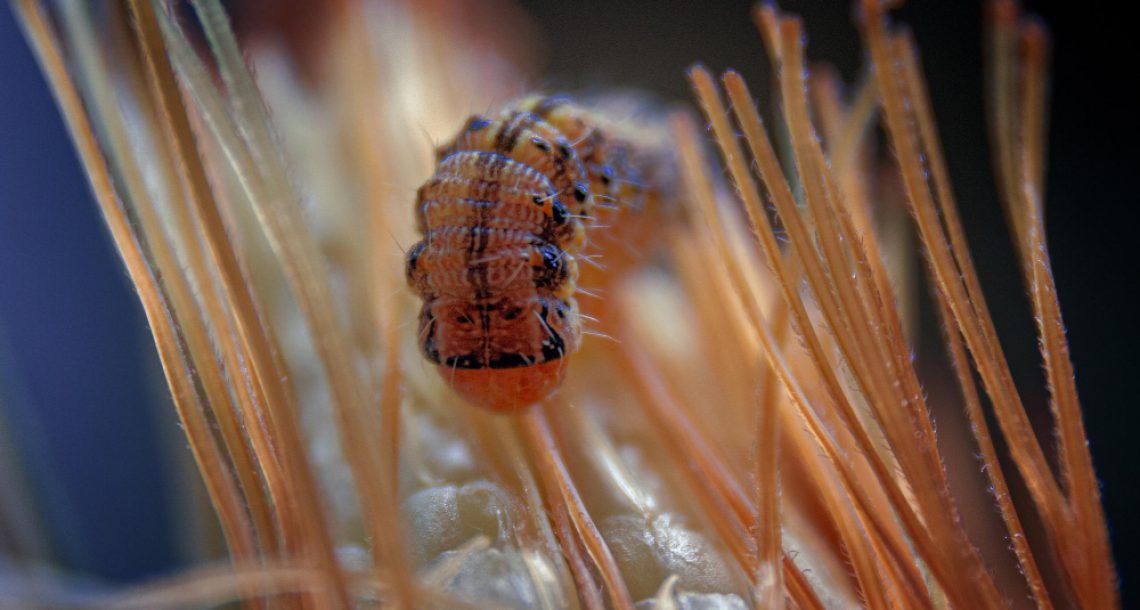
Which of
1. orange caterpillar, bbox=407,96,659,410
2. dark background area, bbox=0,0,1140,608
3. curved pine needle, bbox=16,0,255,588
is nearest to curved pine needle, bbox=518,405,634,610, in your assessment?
orange caterpillar, bbox=407,96,659,410

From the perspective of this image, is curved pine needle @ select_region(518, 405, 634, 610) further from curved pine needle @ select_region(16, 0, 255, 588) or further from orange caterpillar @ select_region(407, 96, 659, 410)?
curved pine needle @ select_region(16, 0, 255, 588)

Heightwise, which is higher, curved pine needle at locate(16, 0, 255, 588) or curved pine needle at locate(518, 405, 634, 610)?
curved pine needle at locate(16, 0, 255, 588)

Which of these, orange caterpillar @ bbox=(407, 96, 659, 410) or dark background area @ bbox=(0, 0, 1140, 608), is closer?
orange caterpillar @ bbox=(407, 96, 659, 410)

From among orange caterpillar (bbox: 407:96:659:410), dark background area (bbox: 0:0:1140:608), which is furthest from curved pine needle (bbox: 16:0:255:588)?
dark background area (bbox: 0:0:1140:608)

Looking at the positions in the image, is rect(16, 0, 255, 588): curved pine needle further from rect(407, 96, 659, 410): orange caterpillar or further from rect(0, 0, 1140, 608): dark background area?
rect(0, 0, 1140, 608): dark background area

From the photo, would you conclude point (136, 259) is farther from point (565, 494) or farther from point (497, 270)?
point (565, 494)

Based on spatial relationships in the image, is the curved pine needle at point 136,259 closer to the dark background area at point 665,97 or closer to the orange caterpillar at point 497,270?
the orange caterpillar at point 497,270

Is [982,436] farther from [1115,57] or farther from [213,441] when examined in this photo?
[1115,57]
